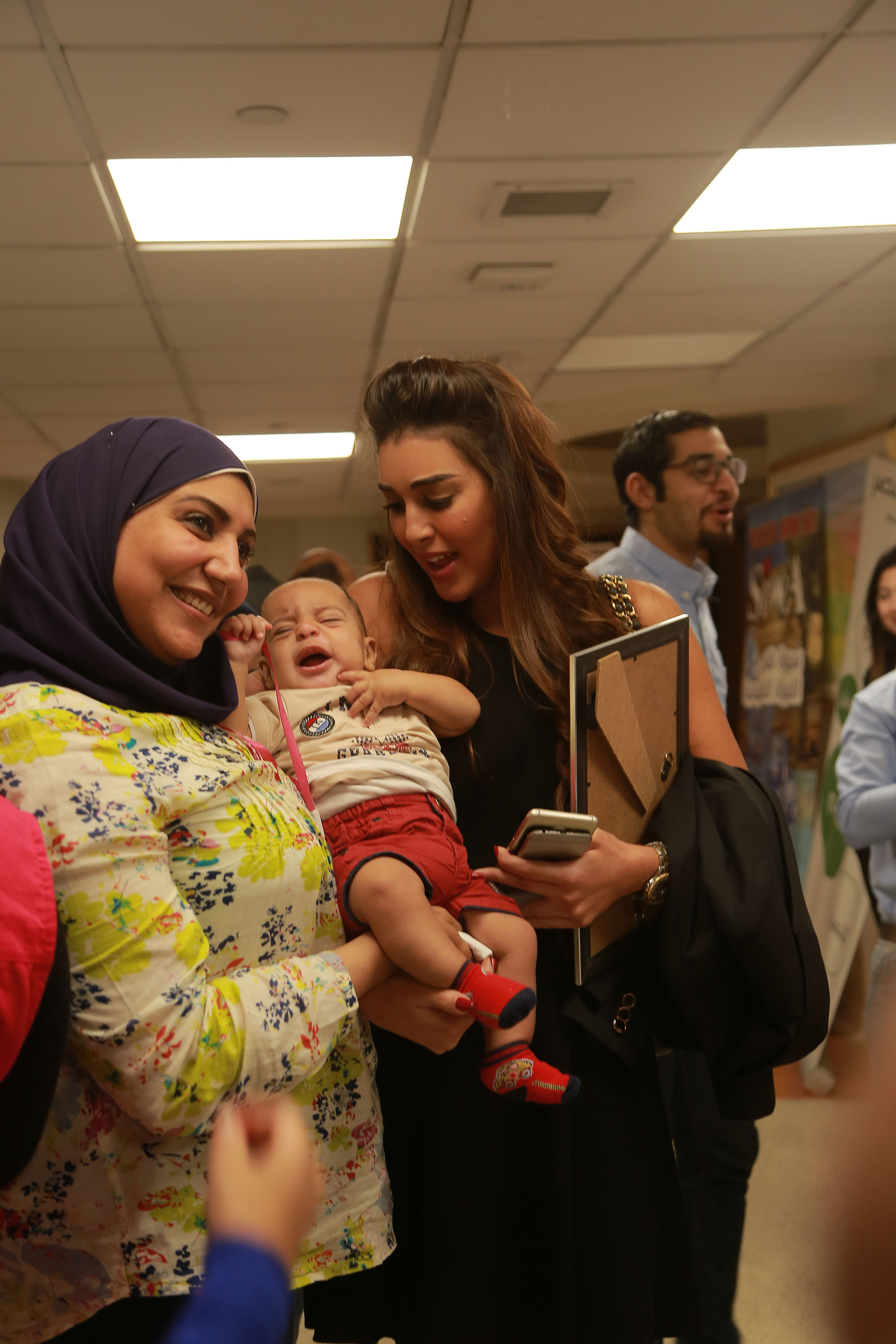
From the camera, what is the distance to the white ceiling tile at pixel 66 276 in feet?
14.0

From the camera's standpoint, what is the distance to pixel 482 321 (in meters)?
5.32

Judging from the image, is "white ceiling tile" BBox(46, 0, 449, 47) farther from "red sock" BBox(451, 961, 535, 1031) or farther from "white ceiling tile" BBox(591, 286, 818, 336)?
"red sock" BBox(451, 961, 535, 1031)

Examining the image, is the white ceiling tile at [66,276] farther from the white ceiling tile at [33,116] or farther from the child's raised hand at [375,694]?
the child's raised hand at [375,694]

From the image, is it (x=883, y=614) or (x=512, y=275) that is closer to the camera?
(x=883, y=614)

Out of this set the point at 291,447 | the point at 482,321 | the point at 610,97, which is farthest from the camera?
the point at 291,447

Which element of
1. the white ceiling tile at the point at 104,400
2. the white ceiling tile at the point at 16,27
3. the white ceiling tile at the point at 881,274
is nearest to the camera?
the white ceiling tile at the point at 16,27

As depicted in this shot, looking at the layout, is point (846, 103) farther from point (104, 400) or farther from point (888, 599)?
point (104, 400)

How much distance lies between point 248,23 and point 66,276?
195 cm

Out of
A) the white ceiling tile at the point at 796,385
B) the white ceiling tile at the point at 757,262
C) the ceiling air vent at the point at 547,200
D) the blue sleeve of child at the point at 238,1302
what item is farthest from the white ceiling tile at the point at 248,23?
the white ceiling tile at the point at 796,385

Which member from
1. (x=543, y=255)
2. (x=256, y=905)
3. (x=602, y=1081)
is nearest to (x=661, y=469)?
(x=543, y=255)

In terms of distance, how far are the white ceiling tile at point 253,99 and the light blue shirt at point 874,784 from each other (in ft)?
7.80

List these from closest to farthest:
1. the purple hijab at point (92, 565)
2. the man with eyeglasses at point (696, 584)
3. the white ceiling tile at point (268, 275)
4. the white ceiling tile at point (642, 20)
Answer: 1. the purple hijab at point (92, 565)
2. the man with eyeglasses at point (696, 584)
3. the white ceiling tile at point (642, 20)
4. the white ceiling tile at point (268, 275)

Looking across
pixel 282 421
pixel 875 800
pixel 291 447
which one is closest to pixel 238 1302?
pixel 875 800

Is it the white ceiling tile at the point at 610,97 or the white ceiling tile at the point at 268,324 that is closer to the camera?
the white ceiling tile at the point at 610,97
